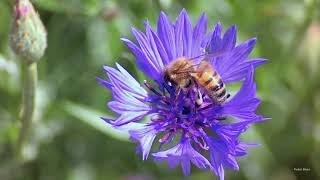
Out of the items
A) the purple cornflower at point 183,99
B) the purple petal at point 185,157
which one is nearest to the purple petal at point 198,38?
the purple cornflower at point 183,99

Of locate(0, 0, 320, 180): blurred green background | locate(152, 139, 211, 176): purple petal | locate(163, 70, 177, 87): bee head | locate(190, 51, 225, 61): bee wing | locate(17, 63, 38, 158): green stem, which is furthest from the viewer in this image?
locate(0, 0, 320, 180): blurred green background

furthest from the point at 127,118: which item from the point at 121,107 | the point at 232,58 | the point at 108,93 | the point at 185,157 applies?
the point at 108,93

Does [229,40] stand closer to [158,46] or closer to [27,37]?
[158,46]

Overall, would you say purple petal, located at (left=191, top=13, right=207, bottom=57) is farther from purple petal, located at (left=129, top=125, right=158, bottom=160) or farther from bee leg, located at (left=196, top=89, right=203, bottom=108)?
purple petal, located at (left=129, top=125, right=158, bottom=160)

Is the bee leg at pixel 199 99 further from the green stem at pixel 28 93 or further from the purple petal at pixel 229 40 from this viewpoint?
the green stem at pixel 28 93

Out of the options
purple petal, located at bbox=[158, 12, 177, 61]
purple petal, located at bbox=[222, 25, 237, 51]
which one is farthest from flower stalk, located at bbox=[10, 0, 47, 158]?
purple petal, located at bbox=[222, 25, 237, 51]

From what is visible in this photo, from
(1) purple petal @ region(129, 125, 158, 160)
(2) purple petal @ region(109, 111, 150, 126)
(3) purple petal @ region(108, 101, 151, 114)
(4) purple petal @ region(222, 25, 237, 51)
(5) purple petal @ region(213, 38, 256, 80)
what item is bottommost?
(1) purple petal @ region(129, 125, 158, 160)

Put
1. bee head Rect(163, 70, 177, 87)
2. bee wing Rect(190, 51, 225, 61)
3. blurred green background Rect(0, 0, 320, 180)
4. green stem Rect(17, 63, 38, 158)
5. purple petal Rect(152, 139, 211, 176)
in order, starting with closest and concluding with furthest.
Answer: purple petal Rect(152, 139, 211, 176), bee wing Rect(190, 51, 225, 61), bee head Rect(163, 70, 177, 87), green stem Rect(17, 63, 38, 158), blurred green background Rect(0, 0, 320, 180)

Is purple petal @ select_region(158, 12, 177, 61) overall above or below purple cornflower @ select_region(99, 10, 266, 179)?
above
